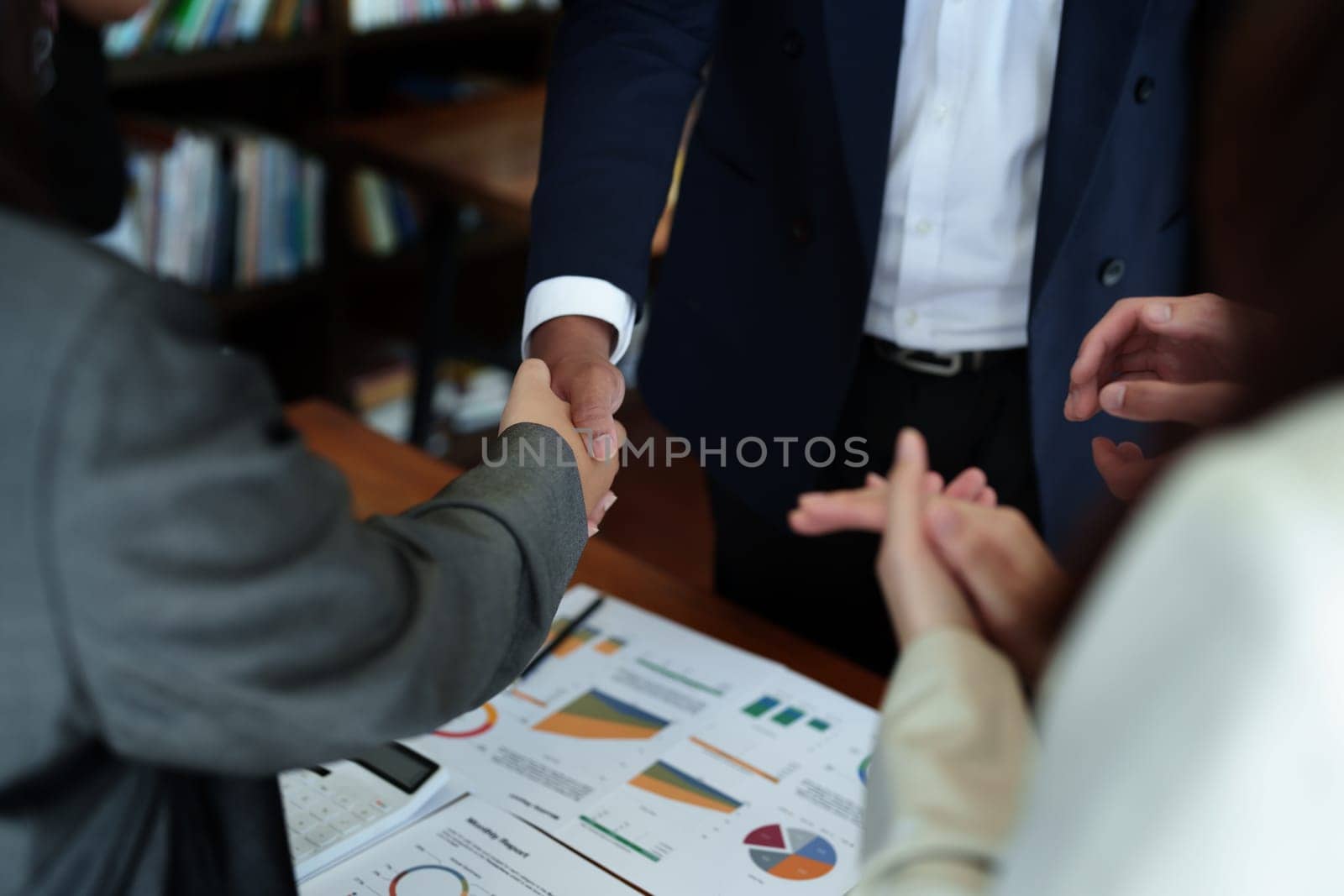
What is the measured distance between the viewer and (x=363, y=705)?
0.62m

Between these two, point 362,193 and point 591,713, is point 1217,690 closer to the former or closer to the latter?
point 591,713

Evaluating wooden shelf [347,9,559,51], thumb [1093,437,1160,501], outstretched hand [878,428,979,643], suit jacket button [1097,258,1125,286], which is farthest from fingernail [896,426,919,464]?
wooden shelf [347,9,559,51]

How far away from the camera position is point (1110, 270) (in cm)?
124

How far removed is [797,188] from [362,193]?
188 cm

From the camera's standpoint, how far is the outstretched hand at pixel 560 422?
927mm

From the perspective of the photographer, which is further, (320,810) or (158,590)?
(320,810)

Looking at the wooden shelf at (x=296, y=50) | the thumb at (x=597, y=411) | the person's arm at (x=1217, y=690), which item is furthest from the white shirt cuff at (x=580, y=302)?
the wooden shelf at (x=296, y=50)

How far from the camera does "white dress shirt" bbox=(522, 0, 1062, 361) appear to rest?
121 cm

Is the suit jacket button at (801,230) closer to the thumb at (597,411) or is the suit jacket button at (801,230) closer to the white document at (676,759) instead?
the thumb at (597,411)

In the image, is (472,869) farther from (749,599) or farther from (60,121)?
(60,121)

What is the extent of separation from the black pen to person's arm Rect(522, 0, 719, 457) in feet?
0.83

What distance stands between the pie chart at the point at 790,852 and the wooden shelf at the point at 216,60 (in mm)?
2013

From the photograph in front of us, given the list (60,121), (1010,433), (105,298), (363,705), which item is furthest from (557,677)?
(60,121)

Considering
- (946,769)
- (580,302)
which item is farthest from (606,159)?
(946,769)
